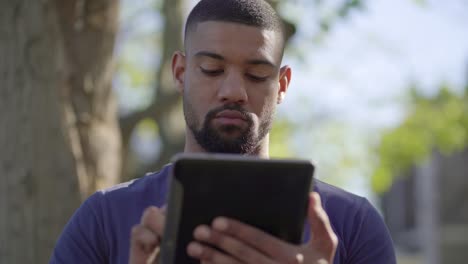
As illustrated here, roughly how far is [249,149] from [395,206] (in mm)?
35768

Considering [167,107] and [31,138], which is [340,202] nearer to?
[31,138]

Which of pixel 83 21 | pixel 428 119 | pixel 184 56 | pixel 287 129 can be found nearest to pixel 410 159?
pixel 428 119

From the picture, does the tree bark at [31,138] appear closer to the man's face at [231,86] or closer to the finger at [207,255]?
the man's face at [231,86]

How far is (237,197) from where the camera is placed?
7.04 feet

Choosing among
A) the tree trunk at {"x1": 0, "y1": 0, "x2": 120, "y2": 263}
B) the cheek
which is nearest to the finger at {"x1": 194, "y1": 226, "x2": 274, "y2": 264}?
the cheek

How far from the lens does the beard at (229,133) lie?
2717 millimetres

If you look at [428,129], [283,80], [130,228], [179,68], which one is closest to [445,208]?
[428,129]

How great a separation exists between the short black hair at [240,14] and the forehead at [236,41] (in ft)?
0.07

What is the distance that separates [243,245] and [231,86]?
0.76 metres

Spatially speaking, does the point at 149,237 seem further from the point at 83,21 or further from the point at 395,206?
the point at 395,206

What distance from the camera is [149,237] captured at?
215 cm

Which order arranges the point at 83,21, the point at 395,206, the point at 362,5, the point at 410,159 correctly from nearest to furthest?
the point at 83,21, the point at 362,5, the point at 410,159, the point at 395,206

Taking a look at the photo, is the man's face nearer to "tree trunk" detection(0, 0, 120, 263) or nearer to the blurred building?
"tree trunk" detection(0, 0, 120, 263)

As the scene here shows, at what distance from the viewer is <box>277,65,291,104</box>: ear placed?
9.88 feet
